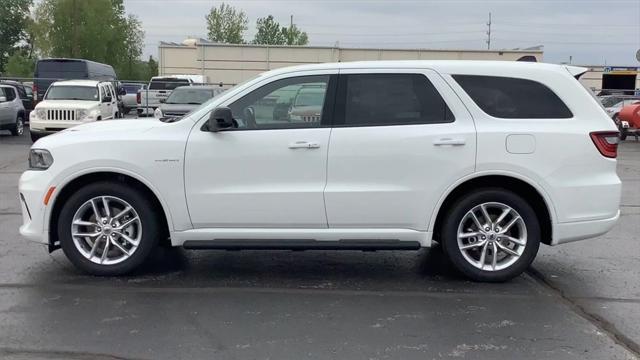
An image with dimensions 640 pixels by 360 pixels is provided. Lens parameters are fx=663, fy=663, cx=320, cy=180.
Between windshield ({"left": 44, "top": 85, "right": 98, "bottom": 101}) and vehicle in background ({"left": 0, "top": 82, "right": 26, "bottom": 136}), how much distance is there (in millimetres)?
2497

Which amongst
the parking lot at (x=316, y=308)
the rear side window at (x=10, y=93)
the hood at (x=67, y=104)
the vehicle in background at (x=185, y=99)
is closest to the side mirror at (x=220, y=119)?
the parking lot at (x=316, y=308)

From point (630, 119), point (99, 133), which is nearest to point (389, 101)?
point (99, 133)

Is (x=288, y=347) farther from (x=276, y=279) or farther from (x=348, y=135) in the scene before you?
(x=348, y=135)

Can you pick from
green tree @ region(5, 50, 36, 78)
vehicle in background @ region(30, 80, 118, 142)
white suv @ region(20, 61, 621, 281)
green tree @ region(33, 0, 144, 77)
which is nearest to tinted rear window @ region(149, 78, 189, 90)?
vehicle in background @ region(30, 80, 118, 142)

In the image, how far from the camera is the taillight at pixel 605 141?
5.45m

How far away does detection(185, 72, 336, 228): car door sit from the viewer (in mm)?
5406

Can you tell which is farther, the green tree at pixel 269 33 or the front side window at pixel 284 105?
the green tree at pixel 269 33

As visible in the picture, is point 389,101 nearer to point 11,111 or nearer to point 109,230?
Result: point 109,230

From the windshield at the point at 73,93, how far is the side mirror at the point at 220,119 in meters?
14.2

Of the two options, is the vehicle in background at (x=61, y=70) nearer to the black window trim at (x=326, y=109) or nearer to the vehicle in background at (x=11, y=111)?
the vehicle in background at (x=11, y=111)

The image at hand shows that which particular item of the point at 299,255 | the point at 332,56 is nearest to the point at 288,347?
the point at 299,255

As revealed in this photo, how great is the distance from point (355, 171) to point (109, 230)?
7.00 feet

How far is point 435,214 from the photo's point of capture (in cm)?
548

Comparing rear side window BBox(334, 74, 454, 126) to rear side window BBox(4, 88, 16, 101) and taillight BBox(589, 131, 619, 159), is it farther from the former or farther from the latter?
rear side window BBox(4, 88, 16, 101)
